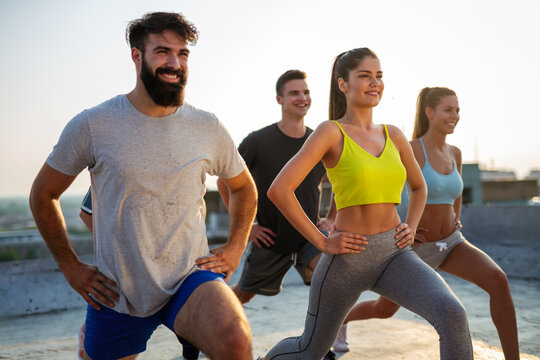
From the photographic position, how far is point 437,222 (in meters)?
4.26

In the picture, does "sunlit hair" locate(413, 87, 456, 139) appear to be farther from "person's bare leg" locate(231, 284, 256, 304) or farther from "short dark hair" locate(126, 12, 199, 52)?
"short dark hair" locate(126, 12, 199, 52)

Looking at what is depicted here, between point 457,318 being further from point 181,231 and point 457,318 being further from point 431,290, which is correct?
point 181,231

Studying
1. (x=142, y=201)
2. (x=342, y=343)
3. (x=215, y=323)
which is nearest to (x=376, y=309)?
(x=342, y=343)

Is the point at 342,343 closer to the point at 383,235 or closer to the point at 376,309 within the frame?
the point at 376,309

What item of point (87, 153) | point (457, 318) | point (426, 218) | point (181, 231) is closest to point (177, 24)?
point (87, 153)

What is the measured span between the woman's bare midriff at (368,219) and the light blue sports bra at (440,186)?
124 centimetres

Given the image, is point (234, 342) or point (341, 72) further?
point (341, 72)

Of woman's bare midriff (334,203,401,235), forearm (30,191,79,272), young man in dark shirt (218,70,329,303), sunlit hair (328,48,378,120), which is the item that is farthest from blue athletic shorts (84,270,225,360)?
young man in dark shirt (218,70,329,303)

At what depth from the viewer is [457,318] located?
268 cm

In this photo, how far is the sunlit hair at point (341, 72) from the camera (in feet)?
11.2

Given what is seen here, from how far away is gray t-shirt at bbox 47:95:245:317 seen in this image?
2.66 m

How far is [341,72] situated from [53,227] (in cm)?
207

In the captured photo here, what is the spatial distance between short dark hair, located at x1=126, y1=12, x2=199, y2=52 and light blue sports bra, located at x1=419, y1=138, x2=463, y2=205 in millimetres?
2403

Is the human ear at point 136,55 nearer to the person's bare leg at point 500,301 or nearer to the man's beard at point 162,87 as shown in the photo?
the man's beard at point 162,87
